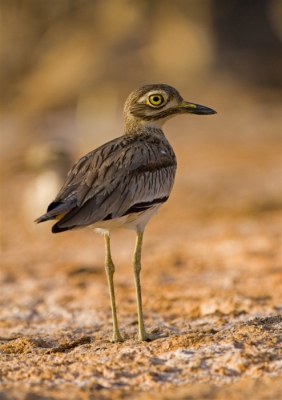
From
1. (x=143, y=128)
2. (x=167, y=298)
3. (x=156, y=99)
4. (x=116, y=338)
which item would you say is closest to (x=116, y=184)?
(x=143, y=128)

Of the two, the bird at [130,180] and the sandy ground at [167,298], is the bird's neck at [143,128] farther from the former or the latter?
the sandy ground at [167,298]

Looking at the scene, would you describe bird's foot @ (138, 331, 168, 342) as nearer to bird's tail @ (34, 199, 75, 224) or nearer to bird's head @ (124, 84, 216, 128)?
bird's tail @ (34, 199, 75, 224)

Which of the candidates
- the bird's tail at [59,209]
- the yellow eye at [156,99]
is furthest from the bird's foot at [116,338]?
the yellow eye at [156,99]

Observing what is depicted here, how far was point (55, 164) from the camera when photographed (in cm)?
1252

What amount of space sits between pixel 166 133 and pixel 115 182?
16.3m

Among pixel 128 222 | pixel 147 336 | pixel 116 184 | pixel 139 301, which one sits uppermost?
pixel 116 184

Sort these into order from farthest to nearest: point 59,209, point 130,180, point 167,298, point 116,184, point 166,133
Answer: point 166,133
point 167,298
point 130,180
point 116,184
point 59,209

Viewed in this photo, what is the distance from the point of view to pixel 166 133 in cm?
2138

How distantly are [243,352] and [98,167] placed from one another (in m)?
1.69

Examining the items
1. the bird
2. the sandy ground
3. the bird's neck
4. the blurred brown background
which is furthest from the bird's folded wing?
the blurred brown background

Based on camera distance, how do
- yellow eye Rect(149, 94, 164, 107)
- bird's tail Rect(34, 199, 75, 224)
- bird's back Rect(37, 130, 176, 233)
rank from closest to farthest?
1. bird's tail Rect(34, 199, 75, 224)
2. bird's back Rect(37, 130, 176, 233)
3. yellow eye Rect(149, 94, 164, 107)

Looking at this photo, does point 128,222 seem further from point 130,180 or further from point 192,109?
point 192,109

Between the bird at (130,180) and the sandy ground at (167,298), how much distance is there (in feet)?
2.53

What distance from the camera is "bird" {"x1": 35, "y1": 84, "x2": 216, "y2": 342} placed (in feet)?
16.1
